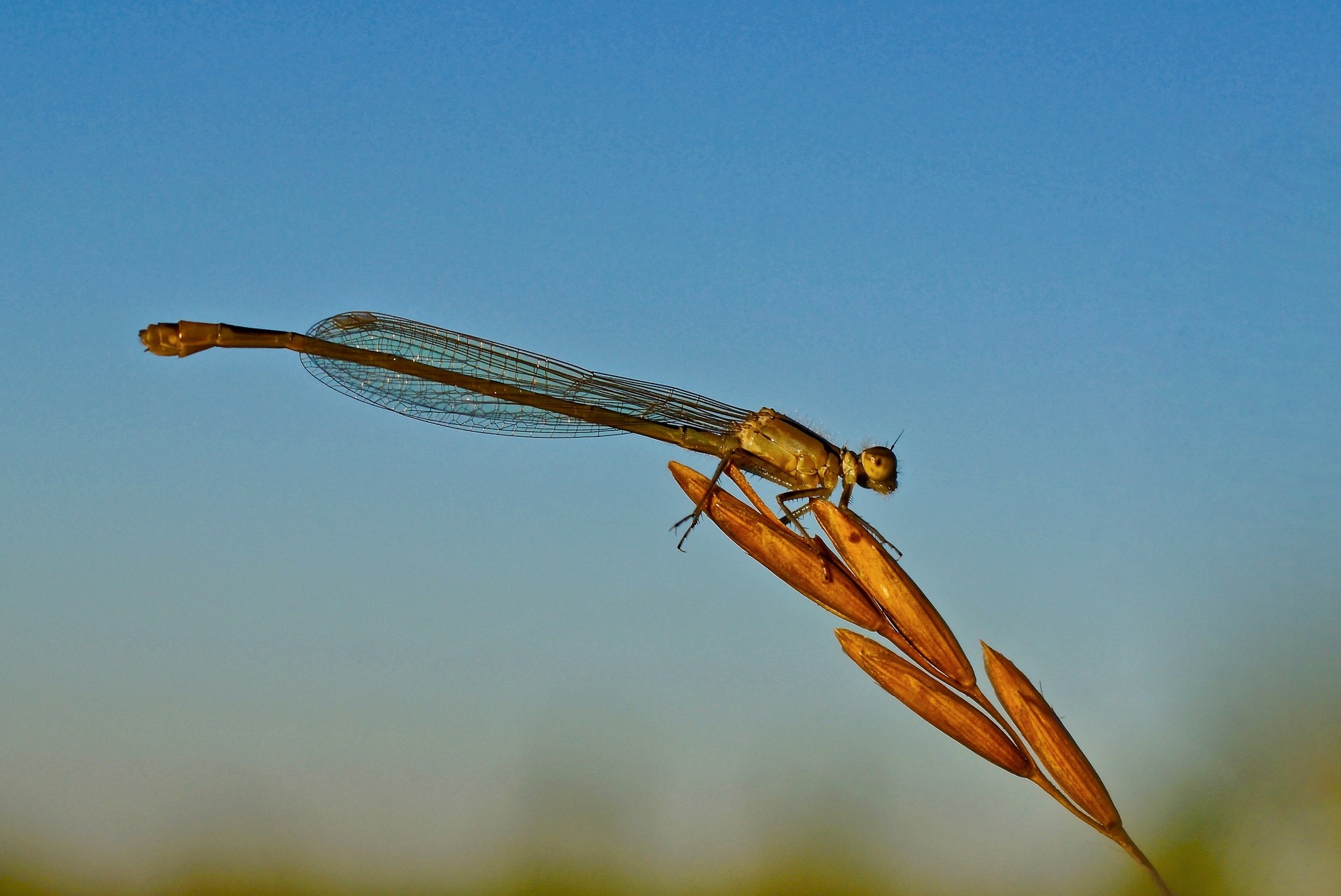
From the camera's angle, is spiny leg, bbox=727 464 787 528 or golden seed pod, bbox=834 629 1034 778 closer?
golden seed pod, bbox=834 629 1034 778

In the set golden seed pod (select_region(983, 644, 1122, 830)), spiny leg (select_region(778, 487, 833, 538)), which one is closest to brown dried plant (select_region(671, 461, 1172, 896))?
golden seed pod (select_region(983, 644, 1122, 830))

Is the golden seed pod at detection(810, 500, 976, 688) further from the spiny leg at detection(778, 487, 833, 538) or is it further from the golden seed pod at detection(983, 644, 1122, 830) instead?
the spiny leg at detection(778, 487, 833, 538)

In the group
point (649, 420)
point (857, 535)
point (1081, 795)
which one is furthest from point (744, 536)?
point (649, 420)

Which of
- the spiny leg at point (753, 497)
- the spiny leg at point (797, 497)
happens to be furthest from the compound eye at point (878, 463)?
the spiny leg at point (753, 497)

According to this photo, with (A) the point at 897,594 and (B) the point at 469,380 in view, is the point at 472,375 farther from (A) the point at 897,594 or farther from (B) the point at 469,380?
(A) the point at 897,594

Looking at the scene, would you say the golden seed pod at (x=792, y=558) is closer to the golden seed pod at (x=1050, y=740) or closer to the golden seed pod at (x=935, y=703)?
the golden seed pod at (x=935, y=703)

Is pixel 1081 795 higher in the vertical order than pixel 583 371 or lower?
lower

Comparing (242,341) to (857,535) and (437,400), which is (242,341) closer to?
(437,400)
